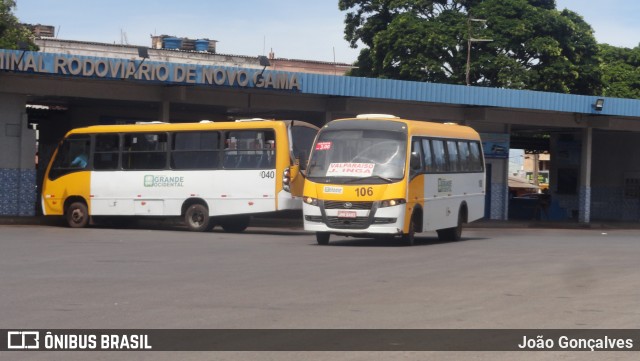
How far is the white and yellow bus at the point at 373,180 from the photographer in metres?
22.4

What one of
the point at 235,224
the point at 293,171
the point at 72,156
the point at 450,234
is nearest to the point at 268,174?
the point at 293,171

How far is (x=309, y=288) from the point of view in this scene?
13.6m

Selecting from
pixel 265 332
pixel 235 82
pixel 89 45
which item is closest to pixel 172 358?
pixel 265 332

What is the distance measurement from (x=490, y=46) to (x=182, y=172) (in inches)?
1355

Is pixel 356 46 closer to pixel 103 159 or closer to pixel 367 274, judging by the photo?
pixel 103 159

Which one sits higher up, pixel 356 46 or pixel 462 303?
pixel 356 46

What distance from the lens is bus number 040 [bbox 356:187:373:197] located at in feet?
73.6

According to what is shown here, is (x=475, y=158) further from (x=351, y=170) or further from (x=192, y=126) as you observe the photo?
(x=192, y=126)

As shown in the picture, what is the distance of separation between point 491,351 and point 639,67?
6785 centimetres

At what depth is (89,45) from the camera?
72.6 metres

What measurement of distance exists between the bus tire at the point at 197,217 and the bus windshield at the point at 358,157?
5.67 metres

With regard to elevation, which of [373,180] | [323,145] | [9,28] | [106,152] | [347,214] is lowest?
[347,214]

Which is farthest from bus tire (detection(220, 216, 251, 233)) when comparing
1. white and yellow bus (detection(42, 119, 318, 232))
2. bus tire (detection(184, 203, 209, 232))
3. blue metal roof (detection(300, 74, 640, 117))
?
blue metal roof (detection(300, 74, 640, 117))

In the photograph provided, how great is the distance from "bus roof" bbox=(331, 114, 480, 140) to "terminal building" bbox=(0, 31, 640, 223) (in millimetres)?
8283
